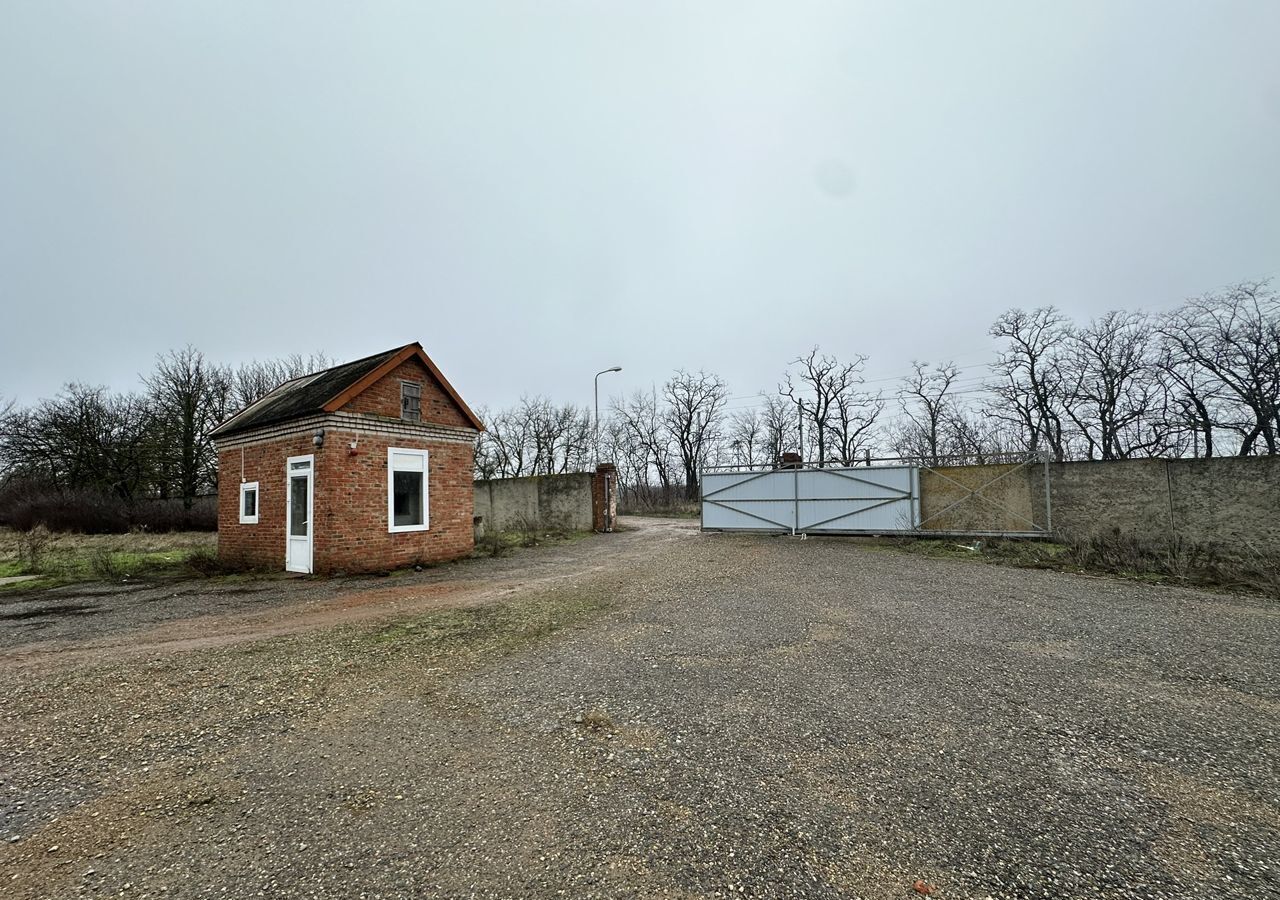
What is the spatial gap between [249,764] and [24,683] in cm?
335

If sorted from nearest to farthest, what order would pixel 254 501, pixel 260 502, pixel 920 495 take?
pixel 260 502, pixel 254 501, pixel 920 495

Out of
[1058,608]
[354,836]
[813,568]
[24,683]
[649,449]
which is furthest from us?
[649,449]

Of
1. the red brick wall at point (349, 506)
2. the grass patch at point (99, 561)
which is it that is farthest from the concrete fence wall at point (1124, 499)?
the grass patch at point (99, 561)

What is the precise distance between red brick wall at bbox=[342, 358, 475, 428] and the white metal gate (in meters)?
8.43

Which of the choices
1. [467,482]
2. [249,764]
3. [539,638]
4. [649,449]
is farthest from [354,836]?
[649,449]

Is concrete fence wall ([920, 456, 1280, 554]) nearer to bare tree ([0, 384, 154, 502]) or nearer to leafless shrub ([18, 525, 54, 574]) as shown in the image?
leafless shrub ([18, 525, 54, 574])

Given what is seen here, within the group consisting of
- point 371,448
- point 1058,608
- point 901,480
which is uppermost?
point 371,448

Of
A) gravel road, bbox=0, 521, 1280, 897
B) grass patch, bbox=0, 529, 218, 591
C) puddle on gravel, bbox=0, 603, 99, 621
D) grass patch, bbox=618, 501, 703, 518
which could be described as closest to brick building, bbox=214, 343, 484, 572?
grass patch, bbox=0, 529, 218, 591

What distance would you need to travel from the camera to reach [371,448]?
11.6m

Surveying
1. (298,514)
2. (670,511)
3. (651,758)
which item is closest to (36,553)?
(298,514)

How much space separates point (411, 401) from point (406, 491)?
2.16 m

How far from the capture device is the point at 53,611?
7.94 metres

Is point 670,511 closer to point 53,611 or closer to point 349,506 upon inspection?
point 349,506

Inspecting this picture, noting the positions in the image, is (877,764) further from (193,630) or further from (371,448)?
(371,448)
